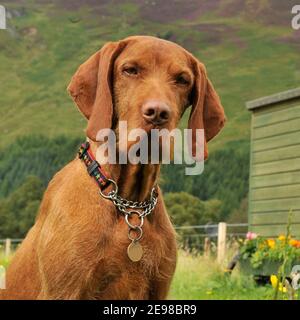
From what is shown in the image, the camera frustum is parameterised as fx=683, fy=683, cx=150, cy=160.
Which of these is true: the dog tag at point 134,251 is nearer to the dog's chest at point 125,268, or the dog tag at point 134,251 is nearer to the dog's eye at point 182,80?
the dog's chest at point 125,268

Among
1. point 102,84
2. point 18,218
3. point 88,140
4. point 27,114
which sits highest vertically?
point 27,114

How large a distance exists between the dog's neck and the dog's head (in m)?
0.21

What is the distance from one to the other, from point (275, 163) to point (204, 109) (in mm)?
7917

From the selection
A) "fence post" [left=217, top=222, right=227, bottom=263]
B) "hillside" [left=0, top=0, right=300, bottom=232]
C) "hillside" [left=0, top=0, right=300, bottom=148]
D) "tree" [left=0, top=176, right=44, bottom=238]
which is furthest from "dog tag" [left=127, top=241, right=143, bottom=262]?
"hillside" [left=0, top=0, right=300, bottom=148]

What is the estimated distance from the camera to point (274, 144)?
11.4m

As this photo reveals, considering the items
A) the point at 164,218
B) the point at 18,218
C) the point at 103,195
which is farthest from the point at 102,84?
the point at 18,218

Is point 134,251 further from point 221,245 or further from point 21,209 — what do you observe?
point 21,209

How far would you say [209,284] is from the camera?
10016mm

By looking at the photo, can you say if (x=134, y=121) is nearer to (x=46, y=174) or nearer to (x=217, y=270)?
(x=217, y=270)

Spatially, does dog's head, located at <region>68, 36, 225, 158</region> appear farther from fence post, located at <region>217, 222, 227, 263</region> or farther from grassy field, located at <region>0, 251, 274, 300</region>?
fence post, located at <region>217, 222, 227, 263</region>

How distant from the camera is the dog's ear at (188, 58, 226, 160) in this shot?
3510mm

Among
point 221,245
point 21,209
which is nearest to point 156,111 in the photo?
point 221,245

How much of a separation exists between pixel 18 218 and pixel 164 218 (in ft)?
80.0

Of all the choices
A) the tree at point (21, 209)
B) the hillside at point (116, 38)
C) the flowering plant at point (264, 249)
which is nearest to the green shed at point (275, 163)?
the flowering plant at point (264, 249)
